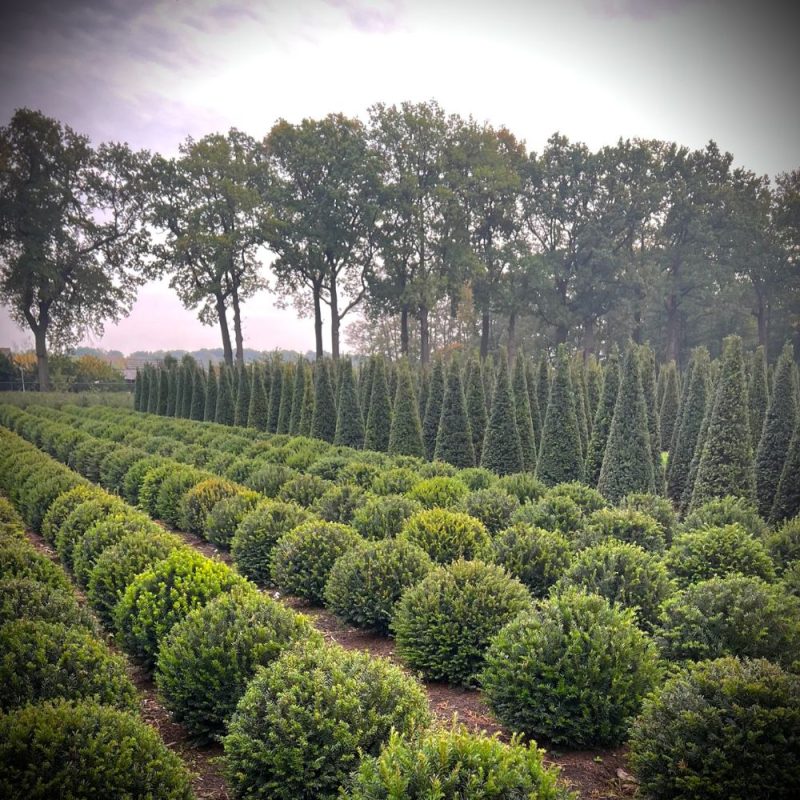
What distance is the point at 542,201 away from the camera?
46188mm

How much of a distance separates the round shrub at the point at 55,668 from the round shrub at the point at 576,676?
9.18 feet

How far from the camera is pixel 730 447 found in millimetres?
11305

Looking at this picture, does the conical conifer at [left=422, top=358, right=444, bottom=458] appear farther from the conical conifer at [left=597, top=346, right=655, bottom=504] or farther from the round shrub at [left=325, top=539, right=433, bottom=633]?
the round shrub at [left=325, top=539, right=433, bottom=633]

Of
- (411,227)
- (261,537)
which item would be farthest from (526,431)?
(411,227)

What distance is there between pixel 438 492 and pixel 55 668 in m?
6.42

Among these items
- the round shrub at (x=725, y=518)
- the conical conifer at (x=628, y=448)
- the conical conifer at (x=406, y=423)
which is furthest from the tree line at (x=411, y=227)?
the round shrub at (x=725, y=518)

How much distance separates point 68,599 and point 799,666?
5734 mm

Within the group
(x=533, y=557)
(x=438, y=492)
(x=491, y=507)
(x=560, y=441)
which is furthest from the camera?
(x=560, y=441)

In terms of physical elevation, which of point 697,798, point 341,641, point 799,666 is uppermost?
point 799,666

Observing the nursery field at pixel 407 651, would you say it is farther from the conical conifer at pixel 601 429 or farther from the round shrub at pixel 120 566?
the conical conifer at pixel 601 429

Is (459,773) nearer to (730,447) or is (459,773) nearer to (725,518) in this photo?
(725,518)

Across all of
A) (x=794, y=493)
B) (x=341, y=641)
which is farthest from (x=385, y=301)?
(x=341, y=641)

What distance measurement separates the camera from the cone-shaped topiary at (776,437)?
510 inches

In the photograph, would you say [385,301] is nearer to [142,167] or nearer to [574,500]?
[142,167]
